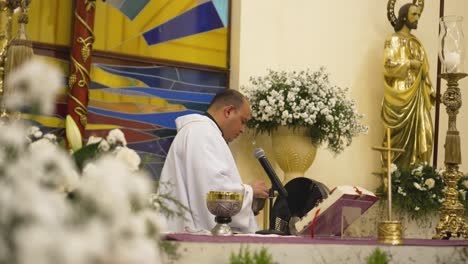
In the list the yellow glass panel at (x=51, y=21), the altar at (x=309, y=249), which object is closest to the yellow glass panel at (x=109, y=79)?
the yellow glass panel at (x=51, y=21)

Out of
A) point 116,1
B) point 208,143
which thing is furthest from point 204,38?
point 208,143

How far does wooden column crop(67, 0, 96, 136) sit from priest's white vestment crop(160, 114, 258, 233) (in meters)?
1.37

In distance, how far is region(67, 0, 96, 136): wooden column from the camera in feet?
24.7

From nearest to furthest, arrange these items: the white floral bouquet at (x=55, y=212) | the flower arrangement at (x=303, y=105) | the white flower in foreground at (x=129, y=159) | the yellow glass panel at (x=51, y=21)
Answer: the white floral bouquet at (x=55, y=212) → the white flower in foreground at (x=129, y=159) → the yellow glass panel at (x=51, y=21) → the flower arrangement at (x=303, y=105)

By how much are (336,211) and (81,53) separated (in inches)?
138

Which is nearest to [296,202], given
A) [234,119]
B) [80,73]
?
[234,119]

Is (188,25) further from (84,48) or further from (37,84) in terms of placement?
(37,84)

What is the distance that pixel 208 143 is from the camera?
6219 millimetres

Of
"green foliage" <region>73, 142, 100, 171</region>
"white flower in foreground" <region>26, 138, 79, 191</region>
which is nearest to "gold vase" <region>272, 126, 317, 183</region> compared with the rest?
"green foliage" <region>73, 142, 100, 171</region>

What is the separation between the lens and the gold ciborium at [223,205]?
4516mm

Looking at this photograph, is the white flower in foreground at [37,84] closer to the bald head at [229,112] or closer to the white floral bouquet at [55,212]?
the white floral bouquet at [55,212]

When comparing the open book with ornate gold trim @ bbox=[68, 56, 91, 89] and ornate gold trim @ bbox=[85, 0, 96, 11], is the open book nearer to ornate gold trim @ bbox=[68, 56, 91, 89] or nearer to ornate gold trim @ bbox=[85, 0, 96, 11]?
ornate gold trim @ bbox=[68, 56, 91, 89]

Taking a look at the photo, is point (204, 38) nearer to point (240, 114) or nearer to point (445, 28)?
point (240, 114)

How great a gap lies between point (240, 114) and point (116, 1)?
2227mm
